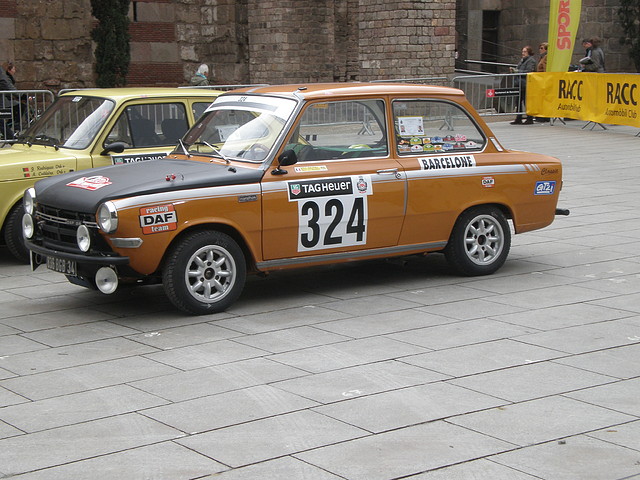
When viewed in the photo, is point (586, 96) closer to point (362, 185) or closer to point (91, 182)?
point (362, 185)

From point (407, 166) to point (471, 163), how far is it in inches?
27.4

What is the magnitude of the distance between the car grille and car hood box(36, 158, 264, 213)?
7cm

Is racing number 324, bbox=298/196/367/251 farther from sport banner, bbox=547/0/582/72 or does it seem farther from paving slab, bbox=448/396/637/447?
sport banner, bbox=547/0/582/72

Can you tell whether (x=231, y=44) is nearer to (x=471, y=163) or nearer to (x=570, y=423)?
(x=471, y=163)

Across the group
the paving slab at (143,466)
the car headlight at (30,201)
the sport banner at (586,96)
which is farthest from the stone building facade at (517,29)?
the paving slab at (143,466)

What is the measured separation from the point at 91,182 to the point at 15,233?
230 cm

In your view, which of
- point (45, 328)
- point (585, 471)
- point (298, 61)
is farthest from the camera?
point (298, 61)

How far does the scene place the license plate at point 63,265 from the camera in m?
7.82

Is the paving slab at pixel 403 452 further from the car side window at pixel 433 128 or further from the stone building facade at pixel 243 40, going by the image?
the stone building facade at pixel 243 40

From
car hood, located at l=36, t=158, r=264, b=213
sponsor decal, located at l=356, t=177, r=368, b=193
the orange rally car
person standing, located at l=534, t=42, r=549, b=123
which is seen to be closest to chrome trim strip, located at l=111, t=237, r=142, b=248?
the orange rally car

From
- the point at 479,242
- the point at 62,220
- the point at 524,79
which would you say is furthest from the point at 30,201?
the point at 524,79

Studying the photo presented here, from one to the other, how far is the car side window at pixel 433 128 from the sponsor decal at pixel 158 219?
7.12ft

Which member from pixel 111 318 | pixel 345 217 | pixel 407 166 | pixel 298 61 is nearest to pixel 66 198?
pixel 111 318

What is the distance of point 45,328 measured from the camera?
25.1 ft
